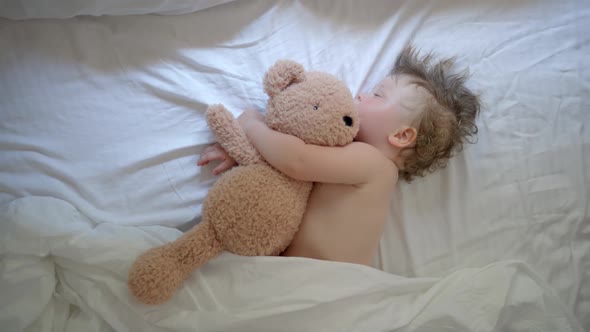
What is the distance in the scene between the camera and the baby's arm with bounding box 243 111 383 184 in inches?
29.9

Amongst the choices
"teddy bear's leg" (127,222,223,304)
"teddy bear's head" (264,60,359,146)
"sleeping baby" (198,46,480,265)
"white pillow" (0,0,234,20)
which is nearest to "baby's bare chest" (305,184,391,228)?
"sleeping baby" (198,46,480,265)

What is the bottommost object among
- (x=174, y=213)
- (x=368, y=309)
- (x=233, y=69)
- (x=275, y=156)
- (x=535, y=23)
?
(x=368, y=309)

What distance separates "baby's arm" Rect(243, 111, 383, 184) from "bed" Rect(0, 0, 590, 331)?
6.2 inches

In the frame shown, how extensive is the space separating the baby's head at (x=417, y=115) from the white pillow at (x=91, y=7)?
459mm

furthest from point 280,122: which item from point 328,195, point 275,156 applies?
point 328,195

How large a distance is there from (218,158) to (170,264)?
237 millimetres

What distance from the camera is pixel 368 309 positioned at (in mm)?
798

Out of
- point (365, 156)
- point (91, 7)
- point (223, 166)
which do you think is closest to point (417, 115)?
point (365, 156)

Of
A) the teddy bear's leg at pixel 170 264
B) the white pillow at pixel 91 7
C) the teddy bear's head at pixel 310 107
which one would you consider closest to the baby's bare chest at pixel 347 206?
the teddy bear's head at pixel 310 107

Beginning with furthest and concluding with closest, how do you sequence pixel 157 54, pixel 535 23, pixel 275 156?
pixel 535 23, pixel 157 54, pixel 275 156

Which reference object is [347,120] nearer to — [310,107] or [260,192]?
[310,107]

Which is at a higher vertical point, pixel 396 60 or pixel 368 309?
pixel 396 60

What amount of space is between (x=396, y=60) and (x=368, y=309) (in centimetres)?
58

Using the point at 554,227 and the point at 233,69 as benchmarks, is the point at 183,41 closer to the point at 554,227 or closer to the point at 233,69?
the point at 233,69
